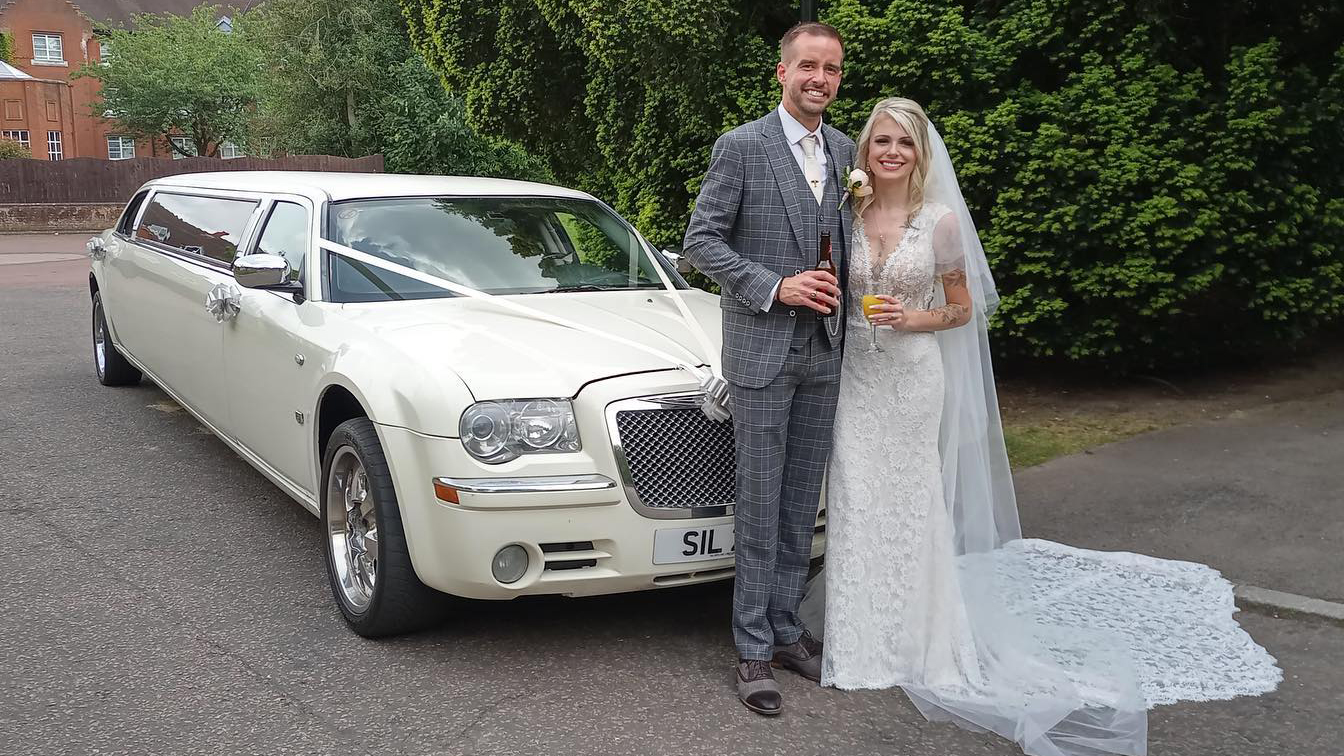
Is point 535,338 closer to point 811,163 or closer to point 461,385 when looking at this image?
point 461,385

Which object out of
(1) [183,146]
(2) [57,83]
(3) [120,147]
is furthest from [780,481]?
(3) [120,147]

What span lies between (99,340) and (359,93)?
29.0 metres

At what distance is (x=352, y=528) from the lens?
14.6 feet

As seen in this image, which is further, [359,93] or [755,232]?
[359,93]

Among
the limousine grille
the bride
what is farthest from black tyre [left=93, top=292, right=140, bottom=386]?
the bride

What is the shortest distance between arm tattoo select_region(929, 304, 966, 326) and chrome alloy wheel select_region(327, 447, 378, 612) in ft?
6.84

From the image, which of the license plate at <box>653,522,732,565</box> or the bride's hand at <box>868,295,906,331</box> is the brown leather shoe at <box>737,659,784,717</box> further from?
the bride's hand at <box>868,295,906,331</box>

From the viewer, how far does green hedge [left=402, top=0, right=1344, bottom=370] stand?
22.6ft

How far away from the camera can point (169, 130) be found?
48344 mm

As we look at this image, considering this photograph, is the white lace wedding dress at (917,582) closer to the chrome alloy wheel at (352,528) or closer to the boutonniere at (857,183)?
the boutonniere at (857,183)

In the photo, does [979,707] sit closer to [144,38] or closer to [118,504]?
[118,504]

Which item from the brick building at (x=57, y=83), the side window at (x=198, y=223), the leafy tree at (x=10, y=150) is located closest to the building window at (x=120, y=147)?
the brick building at (x=57, y=83)

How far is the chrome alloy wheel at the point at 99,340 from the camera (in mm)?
8711

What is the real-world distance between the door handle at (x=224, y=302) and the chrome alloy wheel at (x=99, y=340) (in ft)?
12.1
